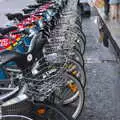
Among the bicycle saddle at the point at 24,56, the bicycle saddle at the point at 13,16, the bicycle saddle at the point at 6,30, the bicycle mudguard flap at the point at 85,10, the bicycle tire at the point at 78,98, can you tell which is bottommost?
the bicycle mudguard flap at the point at 85,10

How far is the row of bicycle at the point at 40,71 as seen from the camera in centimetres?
437

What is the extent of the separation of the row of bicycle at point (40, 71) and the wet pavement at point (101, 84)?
0.46 meters

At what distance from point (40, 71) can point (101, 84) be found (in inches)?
127

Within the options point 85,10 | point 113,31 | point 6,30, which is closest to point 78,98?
point 6,30

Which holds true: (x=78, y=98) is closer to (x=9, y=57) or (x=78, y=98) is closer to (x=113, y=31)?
(x=9, y=57)

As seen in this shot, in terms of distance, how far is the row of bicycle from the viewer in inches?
172

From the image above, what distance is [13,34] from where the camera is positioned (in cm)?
733

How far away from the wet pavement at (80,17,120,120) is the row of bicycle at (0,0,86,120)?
463mm

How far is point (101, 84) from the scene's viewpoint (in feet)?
27.1

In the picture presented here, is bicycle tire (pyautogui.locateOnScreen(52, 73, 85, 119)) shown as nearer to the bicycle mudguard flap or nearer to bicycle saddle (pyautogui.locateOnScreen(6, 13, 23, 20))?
bicycle saddle (pyautogui.locateOnScreen(6, 13, 23, 20))

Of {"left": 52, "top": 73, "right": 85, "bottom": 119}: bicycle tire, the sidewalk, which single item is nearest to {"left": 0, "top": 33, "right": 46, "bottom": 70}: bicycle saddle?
{"left": 52, "top": 73, "right": 85, "bottom": 119}: bicycle tire

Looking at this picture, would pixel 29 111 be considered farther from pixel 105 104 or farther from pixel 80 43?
pixel 80 43

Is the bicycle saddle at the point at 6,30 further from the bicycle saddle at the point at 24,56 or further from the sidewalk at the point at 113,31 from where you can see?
the sidewalk at the point at 113,31

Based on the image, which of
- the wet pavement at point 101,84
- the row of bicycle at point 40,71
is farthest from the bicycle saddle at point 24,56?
the wet pavement at point 101,84
